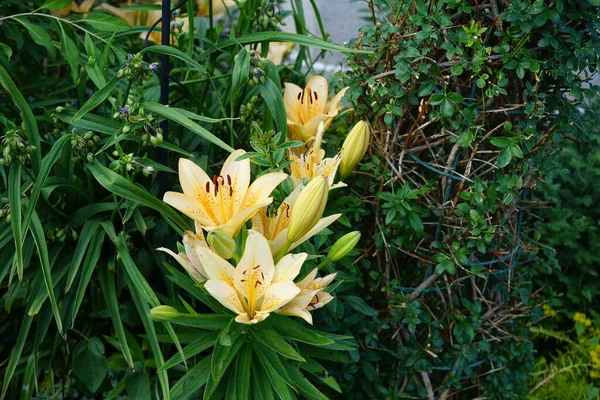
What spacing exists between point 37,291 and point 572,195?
1660mm

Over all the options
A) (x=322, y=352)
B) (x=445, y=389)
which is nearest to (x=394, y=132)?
(x=322, y=352)

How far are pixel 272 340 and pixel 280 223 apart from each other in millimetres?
194

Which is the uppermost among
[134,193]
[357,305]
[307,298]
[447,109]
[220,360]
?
[447,109]

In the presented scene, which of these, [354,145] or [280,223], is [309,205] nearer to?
[280,223]

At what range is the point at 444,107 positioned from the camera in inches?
49.1

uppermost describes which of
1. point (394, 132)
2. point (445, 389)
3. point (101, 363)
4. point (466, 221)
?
point (394, 132)

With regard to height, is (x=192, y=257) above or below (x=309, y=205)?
below

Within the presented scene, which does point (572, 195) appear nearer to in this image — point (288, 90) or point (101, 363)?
point (288, 90)

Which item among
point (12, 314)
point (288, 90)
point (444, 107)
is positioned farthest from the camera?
point (12, 314)

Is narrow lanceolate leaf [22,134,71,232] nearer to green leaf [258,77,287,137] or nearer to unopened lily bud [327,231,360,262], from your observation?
green leaf [258,77,287,137]

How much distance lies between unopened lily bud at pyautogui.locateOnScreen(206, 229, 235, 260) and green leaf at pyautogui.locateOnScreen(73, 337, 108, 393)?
47 cm

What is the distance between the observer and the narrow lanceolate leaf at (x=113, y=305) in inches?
48.4

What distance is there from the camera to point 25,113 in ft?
3.82

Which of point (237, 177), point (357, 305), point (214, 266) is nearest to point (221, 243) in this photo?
point (214, 266)
